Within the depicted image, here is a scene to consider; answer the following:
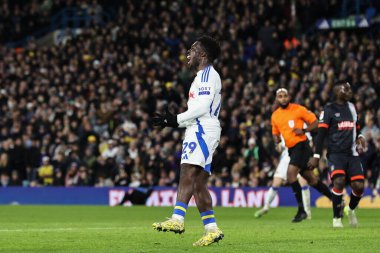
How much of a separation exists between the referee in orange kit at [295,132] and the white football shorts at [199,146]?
7.44 metres

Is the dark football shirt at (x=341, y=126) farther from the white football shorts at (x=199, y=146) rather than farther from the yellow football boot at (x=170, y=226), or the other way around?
the yellow football boot at (x=170, y=226)

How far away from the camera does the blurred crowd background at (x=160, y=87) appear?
28938 millimetres

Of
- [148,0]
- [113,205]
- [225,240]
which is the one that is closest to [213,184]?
[113,205]

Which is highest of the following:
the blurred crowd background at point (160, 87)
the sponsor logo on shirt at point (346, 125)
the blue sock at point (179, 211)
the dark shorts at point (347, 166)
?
the blurred crowd background at point (160, 87)

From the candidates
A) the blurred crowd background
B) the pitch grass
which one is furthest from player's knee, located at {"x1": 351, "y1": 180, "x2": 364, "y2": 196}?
the blurred crowd background

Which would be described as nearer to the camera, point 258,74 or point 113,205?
point 113,205

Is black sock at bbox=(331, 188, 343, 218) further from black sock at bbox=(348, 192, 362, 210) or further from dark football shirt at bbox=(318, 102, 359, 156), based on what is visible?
dark football shirt at bbox=(318, 102, 359, 156)

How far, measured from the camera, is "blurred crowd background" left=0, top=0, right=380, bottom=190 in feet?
94.9

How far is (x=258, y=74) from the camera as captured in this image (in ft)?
Result: 105

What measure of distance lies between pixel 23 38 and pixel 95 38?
621 centimetres

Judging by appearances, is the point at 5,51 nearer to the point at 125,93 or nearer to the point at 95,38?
the point at 95,38

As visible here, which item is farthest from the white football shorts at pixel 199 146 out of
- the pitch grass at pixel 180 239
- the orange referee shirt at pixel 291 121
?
the orange referee shirt at pixel 291 121

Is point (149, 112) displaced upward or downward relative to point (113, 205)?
upward

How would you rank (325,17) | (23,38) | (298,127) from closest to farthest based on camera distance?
(298,127), (325,17), (23,38)
